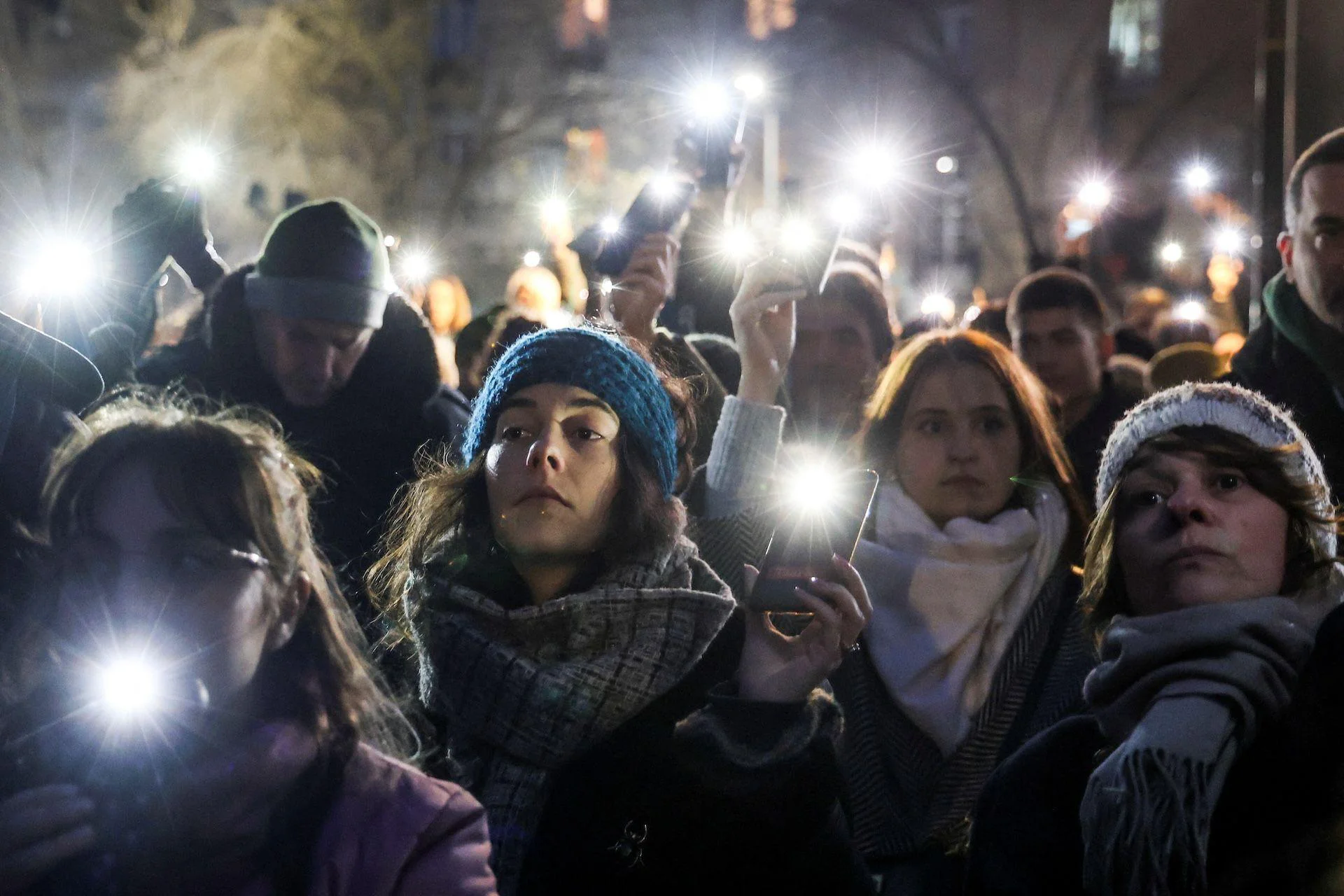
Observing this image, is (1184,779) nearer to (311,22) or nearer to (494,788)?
(494,788)

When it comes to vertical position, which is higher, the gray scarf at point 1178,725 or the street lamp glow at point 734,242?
the street lamp glow at point 734,242

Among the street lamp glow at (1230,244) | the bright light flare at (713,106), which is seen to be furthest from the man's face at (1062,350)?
the street lamp glow at (1230,244)

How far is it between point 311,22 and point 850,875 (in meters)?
24.6

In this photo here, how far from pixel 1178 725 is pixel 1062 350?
3.44 meters

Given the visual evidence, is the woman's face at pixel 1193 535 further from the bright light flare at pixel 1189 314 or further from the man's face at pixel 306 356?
the bright light flare at pixel 1189 314

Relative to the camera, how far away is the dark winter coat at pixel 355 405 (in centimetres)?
409

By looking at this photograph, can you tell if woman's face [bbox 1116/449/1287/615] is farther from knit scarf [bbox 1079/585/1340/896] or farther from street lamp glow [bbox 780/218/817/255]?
street lamp glow [bbox 780/218/817/255]

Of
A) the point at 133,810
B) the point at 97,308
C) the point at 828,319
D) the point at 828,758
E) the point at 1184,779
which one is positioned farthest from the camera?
the point at 828,319

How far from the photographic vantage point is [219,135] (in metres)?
24.0

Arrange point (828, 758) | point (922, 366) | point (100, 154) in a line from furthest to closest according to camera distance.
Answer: point (100, 154)
point (922, 366)
point (828, 758)

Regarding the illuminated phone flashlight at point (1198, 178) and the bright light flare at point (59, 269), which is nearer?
the bright light flare at point (59, 269)

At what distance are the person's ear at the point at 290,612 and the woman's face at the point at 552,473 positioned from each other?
1.98ft

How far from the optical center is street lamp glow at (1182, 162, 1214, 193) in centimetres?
2794

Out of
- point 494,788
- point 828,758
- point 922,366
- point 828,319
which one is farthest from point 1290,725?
point 828,319
